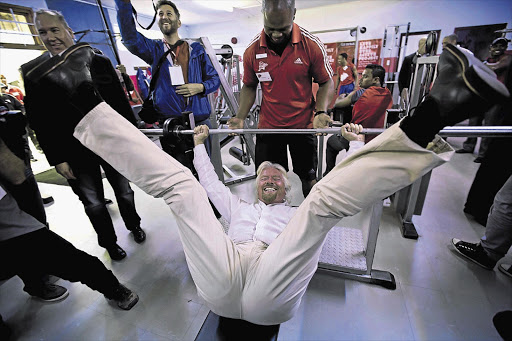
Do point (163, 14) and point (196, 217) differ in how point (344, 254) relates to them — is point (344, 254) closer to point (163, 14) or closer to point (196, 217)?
point (196, 217)

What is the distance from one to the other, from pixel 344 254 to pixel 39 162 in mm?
5969

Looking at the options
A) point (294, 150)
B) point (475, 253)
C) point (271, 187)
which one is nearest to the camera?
point (271, 187)

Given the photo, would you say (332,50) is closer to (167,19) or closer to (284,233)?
(167,19)

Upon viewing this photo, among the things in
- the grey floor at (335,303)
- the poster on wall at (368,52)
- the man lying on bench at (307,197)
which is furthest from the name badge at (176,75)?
the poster on wall at (368,52)

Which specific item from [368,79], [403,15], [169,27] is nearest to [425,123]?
[169,27]

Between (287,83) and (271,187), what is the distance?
0.76 meters

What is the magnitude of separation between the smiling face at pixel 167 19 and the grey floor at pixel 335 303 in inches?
73.0

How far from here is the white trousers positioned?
0.75 metres

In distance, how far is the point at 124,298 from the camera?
61.1 inches

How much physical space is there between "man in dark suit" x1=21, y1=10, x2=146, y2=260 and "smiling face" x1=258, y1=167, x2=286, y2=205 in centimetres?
105

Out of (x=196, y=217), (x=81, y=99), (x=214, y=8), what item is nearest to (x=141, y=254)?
(x=196, y=217)

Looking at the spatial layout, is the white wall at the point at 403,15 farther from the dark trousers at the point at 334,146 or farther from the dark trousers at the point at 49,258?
the dark trousers at the point at 49,258

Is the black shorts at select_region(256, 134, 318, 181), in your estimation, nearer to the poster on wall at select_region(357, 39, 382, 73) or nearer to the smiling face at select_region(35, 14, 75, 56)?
the smiling face at select_region(35, 14, 75, 56)

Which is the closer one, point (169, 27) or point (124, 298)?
point (124, 298)
